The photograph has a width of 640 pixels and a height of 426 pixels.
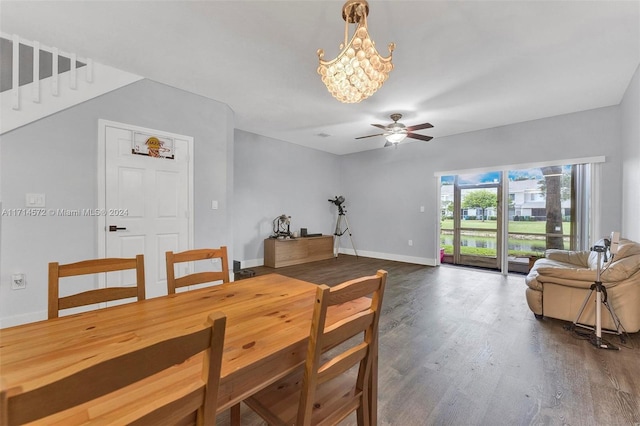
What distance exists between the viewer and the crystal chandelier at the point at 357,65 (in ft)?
5.29

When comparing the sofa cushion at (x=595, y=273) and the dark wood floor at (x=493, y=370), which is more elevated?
the sofa cushion at (x=595, y=273)

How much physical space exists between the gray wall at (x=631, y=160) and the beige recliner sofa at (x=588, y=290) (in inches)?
28.7

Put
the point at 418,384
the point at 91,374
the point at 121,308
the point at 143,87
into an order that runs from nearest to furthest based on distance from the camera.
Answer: the point at 91,374 < the point at 121,308 < the point at 418,384 < the point at 143,87

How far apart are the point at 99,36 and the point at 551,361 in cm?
470

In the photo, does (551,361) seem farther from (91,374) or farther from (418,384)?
(91,374)

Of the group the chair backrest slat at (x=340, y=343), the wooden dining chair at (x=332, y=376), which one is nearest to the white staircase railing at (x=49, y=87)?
the wooden dining chair at (x=332, y=376)

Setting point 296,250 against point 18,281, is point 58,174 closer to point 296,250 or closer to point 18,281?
point 18,281

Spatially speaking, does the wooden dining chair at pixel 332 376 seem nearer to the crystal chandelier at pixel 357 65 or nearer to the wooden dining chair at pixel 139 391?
the wooden dining chair at pixel 139 391

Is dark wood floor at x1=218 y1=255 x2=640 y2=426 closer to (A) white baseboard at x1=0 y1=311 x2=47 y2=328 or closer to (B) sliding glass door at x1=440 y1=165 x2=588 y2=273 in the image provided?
(B) sliding glass door at x1=440 y1=165 x2=588 y2=273

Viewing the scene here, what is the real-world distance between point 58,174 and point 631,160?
6358mm

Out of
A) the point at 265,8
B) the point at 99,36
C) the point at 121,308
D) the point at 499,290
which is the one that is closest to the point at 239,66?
the point at 265,8

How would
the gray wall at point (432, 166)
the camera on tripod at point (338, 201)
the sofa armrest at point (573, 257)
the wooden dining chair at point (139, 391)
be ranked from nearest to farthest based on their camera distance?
the wooden dining chair at point (139, 391)
the sofa armrest at point (573, 257)
the gray wall at point (432, 166)
the camera on tripod at point (338, 201)

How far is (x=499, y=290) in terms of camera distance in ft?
12.8

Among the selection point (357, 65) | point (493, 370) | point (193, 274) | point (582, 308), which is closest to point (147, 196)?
point (193, 274)
